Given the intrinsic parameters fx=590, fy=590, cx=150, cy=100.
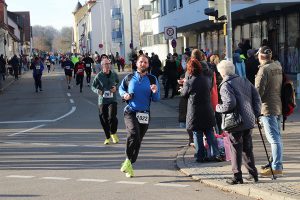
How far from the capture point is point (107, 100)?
12.6 m

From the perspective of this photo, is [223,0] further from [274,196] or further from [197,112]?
[274,196]

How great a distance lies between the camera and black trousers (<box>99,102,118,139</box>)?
1255 cm

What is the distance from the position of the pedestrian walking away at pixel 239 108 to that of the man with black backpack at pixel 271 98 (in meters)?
0.40

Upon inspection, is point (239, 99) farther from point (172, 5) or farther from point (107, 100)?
point (172, 5)

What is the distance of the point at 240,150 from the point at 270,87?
1.03 m

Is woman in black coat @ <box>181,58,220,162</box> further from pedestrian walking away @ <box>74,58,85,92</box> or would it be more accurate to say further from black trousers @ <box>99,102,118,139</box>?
pedestrian walking away @ <box>74,58,85,92</box>

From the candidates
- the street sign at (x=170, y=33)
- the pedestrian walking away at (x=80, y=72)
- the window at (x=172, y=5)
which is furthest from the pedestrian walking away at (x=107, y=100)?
the window at (x=172, y=5)

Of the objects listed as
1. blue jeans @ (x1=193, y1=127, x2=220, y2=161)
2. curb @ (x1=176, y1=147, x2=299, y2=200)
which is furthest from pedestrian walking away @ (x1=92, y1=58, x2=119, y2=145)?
curb @ (x1=176, y1=147, x2=299, y2=200)

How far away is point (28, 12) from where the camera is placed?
170250 millimetres

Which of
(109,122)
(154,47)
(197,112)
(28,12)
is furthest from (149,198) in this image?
(28,12)

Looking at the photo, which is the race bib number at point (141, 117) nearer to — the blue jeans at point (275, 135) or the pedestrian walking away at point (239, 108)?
the pedestrian walking away at point (239, 108)

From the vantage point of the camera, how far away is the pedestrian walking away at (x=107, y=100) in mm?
12547

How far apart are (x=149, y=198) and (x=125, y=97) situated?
1.98 m

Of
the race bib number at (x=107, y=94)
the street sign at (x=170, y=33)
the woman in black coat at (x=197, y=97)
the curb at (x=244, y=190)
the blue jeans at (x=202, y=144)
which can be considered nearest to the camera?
the curb at (x=244, y=190)
